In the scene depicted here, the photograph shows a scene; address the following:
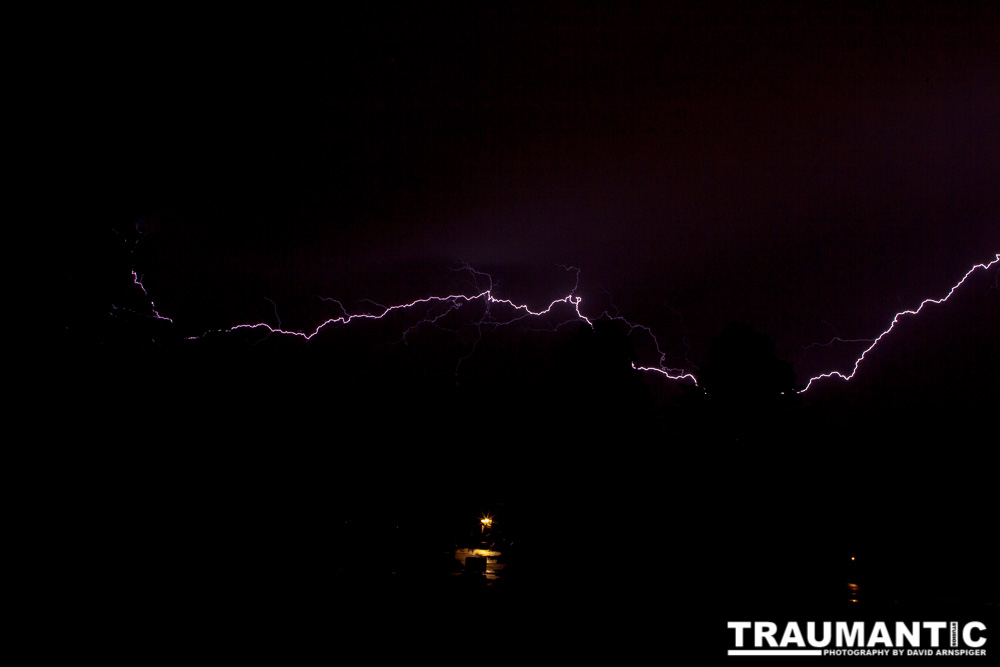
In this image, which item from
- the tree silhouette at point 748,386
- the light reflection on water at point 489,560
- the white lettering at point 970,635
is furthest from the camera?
the light reflection on water at point 489,560

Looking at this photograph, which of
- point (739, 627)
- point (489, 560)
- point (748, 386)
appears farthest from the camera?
point (489, 560)

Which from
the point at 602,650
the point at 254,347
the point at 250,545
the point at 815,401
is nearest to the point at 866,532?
the point at 815,401

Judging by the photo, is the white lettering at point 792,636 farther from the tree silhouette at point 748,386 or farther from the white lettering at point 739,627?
the tree silhouette at point 748,386

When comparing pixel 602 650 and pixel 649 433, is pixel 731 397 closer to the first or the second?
pixel 649 433

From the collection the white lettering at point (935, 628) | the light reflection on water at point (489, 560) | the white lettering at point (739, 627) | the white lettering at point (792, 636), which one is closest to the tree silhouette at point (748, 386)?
the white lettering at point (935, 628)

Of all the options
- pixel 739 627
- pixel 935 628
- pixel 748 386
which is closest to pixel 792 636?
pixel 739 627

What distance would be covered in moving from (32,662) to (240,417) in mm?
4843

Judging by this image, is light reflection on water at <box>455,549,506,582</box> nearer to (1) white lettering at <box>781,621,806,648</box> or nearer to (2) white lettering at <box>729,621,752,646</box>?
(2) white lettering at <box>729,621,752,646</box>

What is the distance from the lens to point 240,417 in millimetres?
8852

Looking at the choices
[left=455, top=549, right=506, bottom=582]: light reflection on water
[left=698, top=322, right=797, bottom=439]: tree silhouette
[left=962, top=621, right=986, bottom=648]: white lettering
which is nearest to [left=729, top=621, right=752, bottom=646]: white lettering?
[left=962, top=621, right=986, bottom=648]: white lettering

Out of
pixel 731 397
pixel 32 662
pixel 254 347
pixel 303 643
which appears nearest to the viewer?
pixel 32 662

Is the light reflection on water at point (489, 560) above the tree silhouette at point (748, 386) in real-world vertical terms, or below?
below

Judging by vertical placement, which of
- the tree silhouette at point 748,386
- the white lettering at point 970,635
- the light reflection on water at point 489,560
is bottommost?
the light reflection on water at point 489,560

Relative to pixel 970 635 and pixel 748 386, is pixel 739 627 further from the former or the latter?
pixel 748 386
